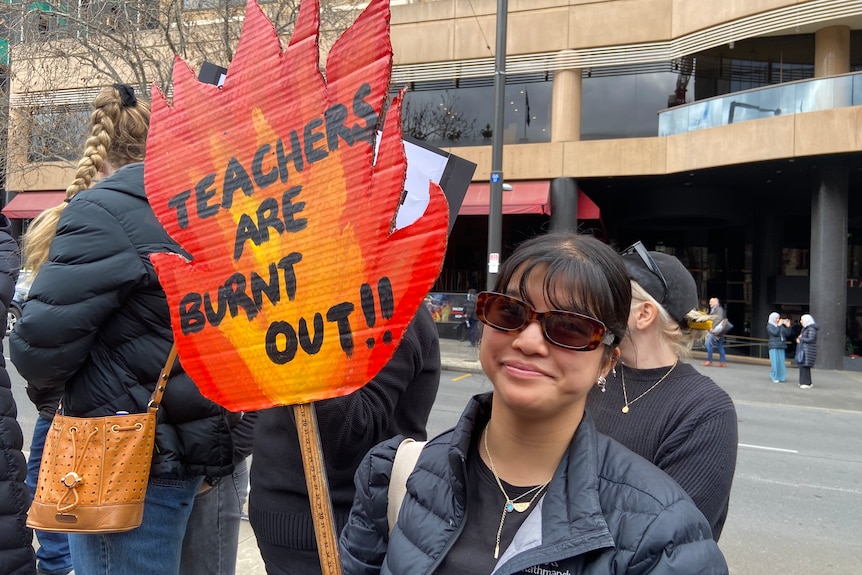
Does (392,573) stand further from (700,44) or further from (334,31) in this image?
(700,44)

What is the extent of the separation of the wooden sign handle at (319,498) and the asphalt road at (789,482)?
2265 mm

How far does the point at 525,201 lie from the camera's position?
16.7 metres

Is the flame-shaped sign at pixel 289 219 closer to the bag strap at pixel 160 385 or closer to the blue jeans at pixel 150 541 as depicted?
the bag strap at pixel 160 385

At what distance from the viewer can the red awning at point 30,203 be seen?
20031mm

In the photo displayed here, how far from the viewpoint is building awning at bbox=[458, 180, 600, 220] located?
1648cm

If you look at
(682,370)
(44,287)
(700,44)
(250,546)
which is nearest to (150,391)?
(44,287)

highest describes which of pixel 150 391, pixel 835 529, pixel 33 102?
pixel 33 102

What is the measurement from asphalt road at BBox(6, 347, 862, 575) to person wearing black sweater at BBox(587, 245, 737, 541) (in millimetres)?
2269

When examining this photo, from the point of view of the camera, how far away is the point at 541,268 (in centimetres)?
125

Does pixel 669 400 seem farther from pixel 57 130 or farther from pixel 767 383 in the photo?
pixel 57 130

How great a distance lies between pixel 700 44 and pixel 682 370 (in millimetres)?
15660

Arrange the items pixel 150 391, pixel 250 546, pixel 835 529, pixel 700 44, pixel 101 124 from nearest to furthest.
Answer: pixel 150 391, pixel 101 124, pixel 250 546, pixel 835 529, pixel 700 44

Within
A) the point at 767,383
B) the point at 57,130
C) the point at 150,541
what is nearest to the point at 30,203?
the point at 57,130

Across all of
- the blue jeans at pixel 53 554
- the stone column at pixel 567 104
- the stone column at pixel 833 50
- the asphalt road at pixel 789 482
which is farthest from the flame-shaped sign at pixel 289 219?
the stone column at pixel 833 50
